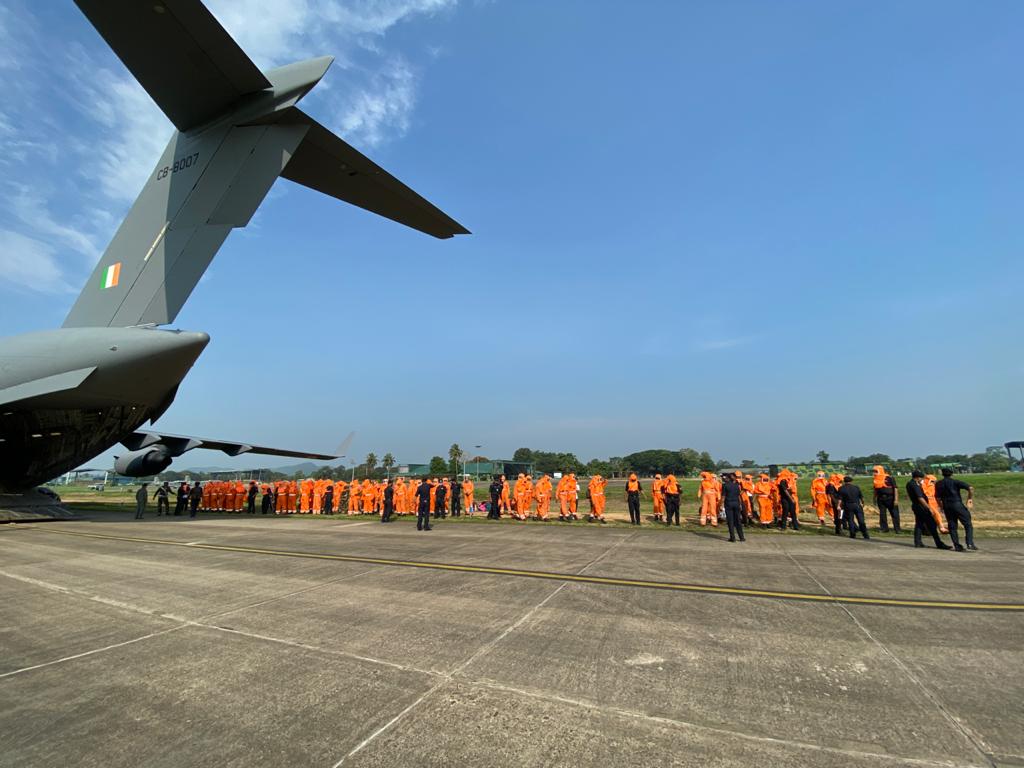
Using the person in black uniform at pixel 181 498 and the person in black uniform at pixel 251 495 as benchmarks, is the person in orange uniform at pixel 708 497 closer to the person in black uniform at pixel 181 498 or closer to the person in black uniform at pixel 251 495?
the person in black uniform at pixel 251 495

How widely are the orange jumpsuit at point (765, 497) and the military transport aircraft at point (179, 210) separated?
39.1 ft

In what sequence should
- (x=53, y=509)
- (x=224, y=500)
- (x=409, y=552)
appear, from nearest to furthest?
(x=409, y=552) → (x=53, y=509) → (x=224, y=500)

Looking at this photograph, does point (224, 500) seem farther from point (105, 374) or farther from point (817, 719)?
point (817, 719)

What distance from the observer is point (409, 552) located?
918cm

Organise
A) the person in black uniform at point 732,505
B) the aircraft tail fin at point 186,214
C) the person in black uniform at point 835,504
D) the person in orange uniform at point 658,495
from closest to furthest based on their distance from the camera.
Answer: the person in black uniform at point 732,505
the aircraft tail fin at point 186,214
the person in black uniform at point 835,504
the person in orange uniform at point 658,495

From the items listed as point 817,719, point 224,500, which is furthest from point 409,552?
point 224,500

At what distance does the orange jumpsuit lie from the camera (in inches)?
569

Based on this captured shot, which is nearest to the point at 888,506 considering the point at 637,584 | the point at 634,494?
the point at 634,494

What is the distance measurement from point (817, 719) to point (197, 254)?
1337cm

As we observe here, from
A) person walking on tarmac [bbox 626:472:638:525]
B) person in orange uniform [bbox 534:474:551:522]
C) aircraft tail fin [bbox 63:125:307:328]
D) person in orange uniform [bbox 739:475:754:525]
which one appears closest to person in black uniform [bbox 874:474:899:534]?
person in orange uniform [bbox 739:475:754:525]

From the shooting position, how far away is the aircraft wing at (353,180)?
10719 millimetres

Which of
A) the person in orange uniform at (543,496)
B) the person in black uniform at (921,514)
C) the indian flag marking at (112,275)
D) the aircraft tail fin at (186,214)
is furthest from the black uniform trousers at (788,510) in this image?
the indian flag marking at (112,275)

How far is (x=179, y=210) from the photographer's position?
11.5m

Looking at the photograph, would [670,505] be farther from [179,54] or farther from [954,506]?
[179,54]
